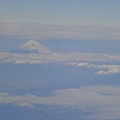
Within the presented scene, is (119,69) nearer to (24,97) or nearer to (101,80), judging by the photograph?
(101,80)

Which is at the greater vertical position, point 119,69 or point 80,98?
point 119,69

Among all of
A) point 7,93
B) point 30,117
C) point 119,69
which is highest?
point 119,69

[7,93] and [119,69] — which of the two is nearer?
[7,93]

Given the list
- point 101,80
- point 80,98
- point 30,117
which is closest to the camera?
point 30,117

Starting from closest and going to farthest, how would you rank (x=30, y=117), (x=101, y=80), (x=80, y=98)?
(x=30, y=117) → (x=80, y=98) → (x=101, y=80)

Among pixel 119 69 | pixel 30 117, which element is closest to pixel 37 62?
pixel 30 117

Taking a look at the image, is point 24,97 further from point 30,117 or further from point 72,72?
point 72,72
